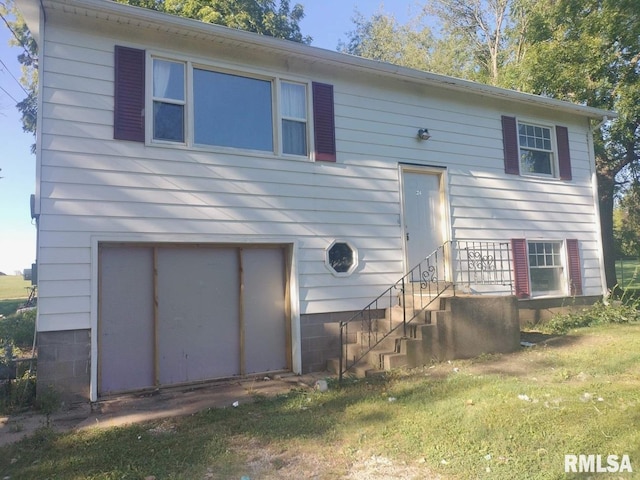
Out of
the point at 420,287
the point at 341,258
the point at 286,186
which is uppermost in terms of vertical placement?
the point at 286,186

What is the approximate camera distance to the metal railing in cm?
703

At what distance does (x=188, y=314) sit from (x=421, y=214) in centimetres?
443

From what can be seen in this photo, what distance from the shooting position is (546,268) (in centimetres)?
991

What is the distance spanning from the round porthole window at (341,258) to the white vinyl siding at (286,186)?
0.10m

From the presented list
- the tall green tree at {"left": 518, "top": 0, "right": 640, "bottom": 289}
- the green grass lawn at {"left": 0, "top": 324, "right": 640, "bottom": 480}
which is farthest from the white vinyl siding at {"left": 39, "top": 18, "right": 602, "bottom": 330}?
the tall green tree at {"left": 518, "top": 0, "right": 640, "bottom": 289}

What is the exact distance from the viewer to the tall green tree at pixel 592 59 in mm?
12398

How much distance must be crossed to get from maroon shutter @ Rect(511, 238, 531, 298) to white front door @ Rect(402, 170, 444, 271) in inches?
74.8

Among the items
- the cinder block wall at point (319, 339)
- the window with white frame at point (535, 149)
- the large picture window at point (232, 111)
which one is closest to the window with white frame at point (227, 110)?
the large picture window at point (232, 111)

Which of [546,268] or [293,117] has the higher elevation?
[293,117]

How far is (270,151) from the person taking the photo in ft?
23.5

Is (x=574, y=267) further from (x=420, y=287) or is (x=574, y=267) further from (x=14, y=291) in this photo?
(x=14, y=291)

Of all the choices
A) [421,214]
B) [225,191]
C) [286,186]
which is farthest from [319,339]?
[421,214]

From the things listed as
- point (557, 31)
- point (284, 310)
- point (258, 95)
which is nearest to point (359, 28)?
point (557, 31)

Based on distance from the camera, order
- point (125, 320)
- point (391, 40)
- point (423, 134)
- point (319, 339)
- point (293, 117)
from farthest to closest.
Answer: point (391, 40) → point (423, 134) → point (293, 117) → point (319, 339) → point (125, 320)
